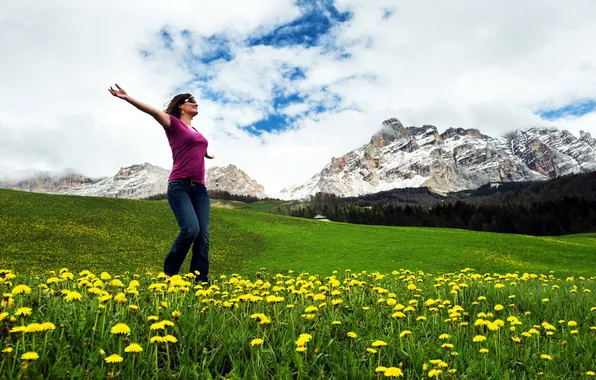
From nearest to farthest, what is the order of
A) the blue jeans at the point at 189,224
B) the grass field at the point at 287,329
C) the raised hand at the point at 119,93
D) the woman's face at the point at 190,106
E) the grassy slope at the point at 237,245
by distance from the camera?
the grass field at the point at 287,329 → the raised hand at the point at 119,93 → the blue jeans at the point at 189,224 → the woman's face at the point at 190,106 → the grassy slope at the point at 237,245

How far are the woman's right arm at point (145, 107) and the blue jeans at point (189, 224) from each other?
1.06 metres

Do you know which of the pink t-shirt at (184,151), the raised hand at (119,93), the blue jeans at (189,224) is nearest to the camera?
the raised hand at (119,93)

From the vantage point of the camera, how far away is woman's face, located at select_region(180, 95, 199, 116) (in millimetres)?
7891

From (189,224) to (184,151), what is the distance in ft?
4.54

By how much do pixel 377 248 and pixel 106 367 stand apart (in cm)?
2712

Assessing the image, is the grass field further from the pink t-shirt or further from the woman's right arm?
the woman's right arm

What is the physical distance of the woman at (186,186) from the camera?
713 cm

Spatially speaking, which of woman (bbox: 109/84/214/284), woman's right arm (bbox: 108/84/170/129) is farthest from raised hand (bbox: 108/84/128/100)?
woman (bbox: 109/84/214/284)

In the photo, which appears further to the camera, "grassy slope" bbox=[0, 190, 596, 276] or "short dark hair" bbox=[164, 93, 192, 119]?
"grassy slope" bbox=[0, 190, 596, 276]

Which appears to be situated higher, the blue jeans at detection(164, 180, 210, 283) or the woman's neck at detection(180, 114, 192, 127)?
the woman's neck at detection(180, 114, 192, 127)

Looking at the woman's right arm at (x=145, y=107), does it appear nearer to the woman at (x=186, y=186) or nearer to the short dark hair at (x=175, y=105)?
the woman at (x=186, y=186)

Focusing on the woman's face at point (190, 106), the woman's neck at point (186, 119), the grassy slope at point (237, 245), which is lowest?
the grassy slope at point (237, 245)

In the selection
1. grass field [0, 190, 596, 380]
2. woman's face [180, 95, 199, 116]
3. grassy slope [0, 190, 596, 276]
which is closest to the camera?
grass field [0, 190, 596, 380]

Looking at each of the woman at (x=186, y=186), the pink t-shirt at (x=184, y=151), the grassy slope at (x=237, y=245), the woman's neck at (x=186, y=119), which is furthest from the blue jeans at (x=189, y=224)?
the grassy slope at (x=237, y=245)
